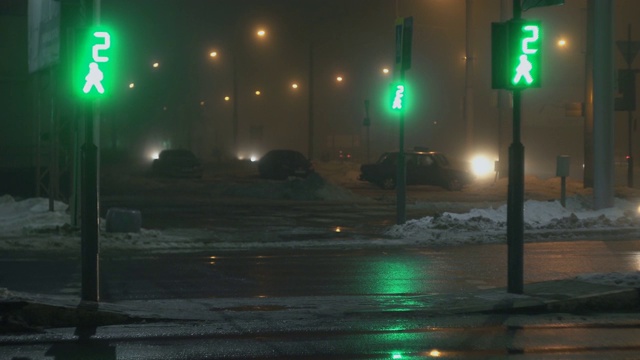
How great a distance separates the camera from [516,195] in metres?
13.4

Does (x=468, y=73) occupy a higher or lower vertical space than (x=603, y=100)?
higher

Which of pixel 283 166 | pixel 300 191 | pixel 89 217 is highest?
pixel 283 166

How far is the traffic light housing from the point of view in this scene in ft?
43.3

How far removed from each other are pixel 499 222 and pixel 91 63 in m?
15.7

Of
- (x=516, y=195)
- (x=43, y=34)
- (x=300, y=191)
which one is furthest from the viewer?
(x=300, y=191)

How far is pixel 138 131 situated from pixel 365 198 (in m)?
50.4

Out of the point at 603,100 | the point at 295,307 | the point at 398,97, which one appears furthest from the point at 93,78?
the point at 603,100

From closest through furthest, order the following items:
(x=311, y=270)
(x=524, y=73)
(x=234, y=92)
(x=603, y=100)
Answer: (x=524, y=73)
(x=311, y=270)
(x=603, y=100)
(x=234, y=92)

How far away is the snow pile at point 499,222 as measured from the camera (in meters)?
24.0

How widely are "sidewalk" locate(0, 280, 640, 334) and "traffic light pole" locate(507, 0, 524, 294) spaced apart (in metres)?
0.41

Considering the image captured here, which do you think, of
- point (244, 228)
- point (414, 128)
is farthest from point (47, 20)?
point (414, 128)

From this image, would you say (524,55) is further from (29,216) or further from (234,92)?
(234,92)

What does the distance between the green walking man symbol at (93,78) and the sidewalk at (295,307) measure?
8.74ft

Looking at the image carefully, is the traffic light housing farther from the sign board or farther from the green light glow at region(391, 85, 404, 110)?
the sign board
